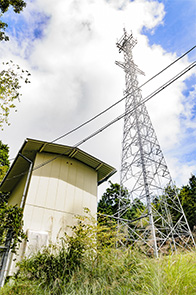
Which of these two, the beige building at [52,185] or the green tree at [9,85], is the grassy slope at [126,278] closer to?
the beige building at [52,185]

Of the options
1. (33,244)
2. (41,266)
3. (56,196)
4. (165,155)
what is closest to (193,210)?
(165,155)

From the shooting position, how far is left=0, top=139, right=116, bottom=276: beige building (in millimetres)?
5688

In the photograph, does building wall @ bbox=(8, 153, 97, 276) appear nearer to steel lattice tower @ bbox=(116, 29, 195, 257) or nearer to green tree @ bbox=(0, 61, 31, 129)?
steel lattice tower @ bbox=(116, 29, 195, 257)

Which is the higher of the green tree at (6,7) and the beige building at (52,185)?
the green tree at (6,7)

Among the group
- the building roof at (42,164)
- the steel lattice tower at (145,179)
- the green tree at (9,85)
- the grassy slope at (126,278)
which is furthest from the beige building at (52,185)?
the grassy slope at (126,278)

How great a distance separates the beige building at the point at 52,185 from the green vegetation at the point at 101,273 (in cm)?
177

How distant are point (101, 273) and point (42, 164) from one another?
429 centimetres

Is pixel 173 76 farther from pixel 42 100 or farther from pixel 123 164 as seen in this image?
pixel 123 164

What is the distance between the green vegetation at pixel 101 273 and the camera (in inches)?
94.6

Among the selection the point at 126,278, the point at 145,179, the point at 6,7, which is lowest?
the point at 126,278

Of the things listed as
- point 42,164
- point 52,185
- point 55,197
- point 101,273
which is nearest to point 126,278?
point 101,273

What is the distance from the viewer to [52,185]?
6.50 m

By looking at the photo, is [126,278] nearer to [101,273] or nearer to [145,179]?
[101,273]

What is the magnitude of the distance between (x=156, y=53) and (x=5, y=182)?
7515mm
